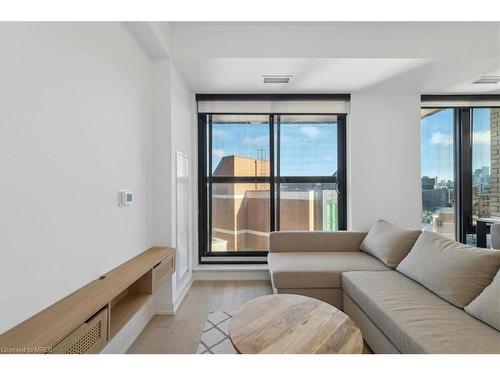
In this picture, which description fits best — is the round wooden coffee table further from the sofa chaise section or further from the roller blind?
the roller blind

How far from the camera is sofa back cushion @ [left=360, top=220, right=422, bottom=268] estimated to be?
2301 millimetres

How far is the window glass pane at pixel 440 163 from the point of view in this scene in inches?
135

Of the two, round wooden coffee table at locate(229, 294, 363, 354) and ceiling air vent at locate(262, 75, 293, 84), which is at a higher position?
ceiling air vent at locate(262, 75, 293, 84)

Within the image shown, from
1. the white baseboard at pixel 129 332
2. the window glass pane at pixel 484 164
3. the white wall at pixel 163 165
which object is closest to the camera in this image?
the white baseboard at pixel 129 332

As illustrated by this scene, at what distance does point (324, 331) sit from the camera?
4.20 ft

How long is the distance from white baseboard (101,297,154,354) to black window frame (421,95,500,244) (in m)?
3.89

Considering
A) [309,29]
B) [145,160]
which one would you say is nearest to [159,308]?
[145,160]

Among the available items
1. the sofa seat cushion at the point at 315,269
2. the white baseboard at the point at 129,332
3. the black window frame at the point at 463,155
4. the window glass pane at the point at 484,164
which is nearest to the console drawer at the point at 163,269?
the white baseboard at the point at 129,332

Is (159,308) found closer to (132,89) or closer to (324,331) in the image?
(324,331)

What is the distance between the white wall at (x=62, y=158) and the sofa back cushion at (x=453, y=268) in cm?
217

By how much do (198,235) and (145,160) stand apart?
4.55 feet

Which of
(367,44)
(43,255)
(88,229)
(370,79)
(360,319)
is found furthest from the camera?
(370,79)

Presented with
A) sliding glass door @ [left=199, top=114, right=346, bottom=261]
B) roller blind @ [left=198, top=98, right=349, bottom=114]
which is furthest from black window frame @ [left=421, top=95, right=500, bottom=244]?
sliding glass door @ [left=199, top=114, right=346, bottom=261]

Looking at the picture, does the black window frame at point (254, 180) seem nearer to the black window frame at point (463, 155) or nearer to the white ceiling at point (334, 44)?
the white ceiling at point (334, 44)
